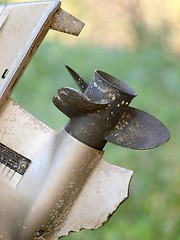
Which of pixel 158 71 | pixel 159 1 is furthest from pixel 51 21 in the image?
pixel 159 1

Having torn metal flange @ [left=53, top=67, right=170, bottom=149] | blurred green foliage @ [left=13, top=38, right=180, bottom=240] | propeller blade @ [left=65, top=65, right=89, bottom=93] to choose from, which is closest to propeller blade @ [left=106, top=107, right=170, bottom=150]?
torn metal flange @ [left=53, top=67, right=170, bottom=149]

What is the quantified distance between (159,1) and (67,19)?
17.3ft

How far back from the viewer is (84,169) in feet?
5.20

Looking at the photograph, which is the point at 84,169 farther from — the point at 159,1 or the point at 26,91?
the point at 159,1

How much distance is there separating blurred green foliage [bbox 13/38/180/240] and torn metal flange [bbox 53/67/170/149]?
136 centimetres

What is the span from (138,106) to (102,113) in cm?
356

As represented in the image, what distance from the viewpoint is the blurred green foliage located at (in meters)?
3.27

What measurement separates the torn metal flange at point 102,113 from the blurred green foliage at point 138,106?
4.46 feet

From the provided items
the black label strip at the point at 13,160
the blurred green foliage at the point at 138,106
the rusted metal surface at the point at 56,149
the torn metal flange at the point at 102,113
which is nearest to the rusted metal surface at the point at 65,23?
the rusted metal surface at the point at 56,149

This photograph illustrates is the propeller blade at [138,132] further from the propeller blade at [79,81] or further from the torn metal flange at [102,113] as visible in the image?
the propeller blade at [79,81]

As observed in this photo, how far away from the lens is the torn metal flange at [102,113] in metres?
1.57

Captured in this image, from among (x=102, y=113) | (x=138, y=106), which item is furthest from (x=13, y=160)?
(x=138, y=106)

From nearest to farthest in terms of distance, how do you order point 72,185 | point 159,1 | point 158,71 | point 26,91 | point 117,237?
point 72,185, point 117,237, point 26,91, point 158,71, point 159,1

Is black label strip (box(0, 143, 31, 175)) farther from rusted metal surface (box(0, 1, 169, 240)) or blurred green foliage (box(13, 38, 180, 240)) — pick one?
blurred green foliage (box(13, 38, 180, 240))
